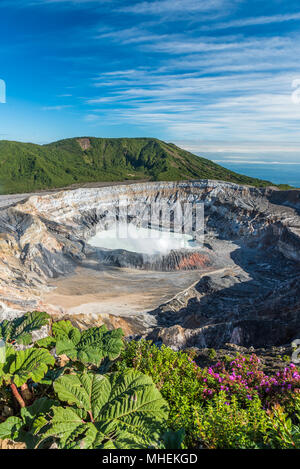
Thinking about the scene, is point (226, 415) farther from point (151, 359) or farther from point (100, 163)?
point (100, 163)

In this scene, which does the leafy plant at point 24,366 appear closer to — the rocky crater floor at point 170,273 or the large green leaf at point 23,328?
the large green leaf at point 23,328

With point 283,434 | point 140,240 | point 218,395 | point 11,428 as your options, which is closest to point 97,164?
point 140,240

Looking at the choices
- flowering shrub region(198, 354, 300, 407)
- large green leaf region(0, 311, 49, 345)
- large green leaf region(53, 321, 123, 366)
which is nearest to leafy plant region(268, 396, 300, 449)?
flowering shrub region(198, 354, 300, 407)

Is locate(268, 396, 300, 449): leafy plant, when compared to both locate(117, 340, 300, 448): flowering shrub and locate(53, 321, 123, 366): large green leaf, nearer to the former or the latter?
locate(117, 340, 300, 448): flowering shrub

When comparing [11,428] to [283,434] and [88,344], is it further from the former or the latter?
[283,434]

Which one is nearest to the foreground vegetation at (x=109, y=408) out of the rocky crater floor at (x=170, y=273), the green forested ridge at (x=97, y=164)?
the rocky crater floor at (x=170, y=273)

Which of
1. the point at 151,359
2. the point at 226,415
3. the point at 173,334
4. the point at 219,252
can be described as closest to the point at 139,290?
the point at 173,334
